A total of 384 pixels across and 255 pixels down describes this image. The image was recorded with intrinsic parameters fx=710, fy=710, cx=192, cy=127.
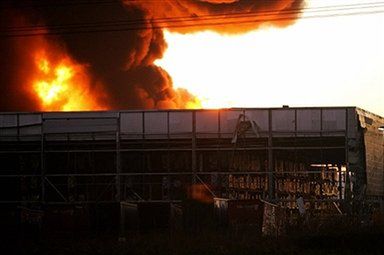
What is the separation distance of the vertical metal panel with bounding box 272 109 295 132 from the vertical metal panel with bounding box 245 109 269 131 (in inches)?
14.1

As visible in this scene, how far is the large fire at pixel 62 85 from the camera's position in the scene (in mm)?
47406

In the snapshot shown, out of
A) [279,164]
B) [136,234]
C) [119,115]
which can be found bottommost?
[136,234]

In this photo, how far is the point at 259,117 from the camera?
105ft

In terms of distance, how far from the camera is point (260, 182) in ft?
115

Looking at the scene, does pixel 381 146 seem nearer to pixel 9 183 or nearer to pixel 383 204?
pixel 383 204

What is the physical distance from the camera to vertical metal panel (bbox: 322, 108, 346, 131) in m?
31.9

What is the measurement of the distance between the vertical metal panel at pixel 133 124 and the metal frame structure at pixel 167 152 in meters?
0.05

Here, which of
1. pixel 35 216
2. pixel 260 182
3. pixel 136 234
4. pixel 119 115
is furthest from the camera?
pixel 260 182

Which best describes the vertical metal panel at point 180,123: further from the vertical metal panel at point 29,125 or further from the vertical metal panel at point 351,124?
the vertical metal panel at point 351,124

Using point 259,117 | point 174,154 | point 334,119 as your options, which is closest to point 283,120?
point 259,117

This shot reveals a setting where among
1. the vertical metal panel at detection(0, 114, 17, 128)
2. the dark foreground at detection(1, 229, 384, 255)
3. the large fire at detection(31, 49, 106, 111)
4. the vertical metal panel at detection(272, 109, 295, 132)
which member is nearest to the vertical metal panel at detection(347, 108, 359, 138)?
the vertical metal panel at detection(272, 109, 295, 132)

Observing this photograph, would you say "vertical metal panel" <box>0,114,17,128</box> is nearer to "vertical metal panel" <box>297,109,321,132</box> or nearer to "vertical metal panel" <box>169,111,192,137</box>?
"vertical metal panel" <box>169,111,192,137</box>

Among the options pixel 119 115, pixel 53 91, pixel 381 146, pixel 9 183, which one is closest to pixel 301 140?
pixel 381 146

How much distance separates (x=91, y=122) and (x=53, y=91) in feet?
51.4
